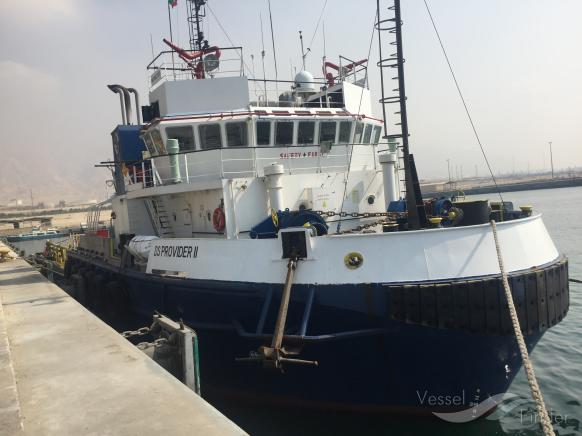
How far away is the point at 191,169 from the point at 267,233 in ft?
7.55

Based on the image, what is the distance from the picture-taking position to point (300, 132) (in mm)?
9711

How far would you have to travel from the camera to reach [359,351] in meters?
5.98

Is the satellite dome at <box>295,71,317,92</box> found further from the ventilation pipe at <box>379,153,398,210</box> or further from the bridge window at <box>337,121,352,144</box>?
the ventilation pipe at <box>379,153,398,210</box>

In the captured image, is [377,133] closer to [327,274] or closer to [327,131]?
[327,131]

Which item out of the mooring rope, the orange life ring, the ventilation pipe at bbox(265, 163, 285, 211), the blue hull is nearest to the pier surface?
the blue hull

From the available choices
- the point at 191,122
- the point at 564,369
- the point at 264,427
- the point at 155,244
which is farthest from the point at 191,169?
the point at 564,369

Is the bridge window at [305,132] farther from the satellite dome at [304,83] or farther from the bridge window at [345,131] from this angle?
the satellite dome at [304,83]

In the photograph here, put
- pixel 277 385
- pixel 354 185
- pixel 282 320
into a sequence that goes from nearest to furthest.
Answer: pixel 282 320
pixel 277 385
pixel 354 185

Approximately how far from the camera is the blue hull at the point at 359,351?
573cm

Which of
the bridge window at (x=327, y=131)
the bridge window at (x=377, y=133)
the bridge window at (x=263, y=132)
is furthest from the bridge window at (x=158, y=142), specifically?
the bridge window at (x=377, y=133)

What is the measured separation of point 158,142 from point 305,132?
298 cm

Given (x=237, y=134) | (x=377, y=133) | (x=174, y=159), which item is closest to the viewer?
(x=174, y=159)

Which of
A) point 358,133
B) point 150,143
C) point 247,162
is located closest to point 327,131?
point 358,133

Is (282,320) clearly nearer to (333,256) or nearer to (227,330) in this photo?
(333,256)
